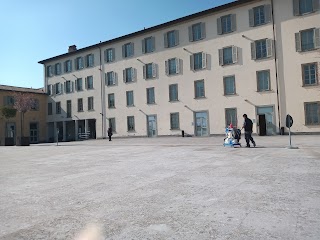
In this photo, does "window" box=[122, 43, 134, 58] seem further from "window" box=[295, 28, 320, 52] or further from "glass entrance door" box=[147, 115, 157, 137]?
"window" box=[295, 28, 320, 52]

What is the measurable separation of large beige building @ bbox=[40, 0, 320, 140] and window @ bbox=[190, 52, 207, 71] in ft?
0.35

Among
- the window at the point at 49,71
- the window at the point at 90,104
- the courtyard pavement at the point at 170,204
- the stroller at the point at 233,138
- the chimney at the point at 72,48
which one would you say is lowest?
the courtyard pavement at the point at 170,204

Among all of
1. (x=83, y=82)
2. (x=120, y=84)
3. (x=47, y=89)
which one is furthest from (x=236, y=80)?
(x=47, y=89)

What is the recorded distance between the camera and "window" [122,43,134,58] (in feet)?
121

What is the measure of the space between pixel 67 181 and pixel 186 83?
1012 inches

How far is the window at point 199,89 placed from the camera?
3125 cm

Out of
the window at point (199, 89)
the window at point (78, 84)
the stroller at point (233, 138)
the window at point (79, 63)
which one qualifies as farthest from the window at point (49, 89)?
the stroller at point (233, 138)

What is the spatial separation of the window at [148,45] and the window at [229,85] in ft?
33.7

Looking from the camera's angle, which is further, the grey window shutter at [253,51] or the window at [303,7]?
the grey window shutter at [253,51]

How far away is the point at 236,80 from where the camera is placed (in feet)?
94.6

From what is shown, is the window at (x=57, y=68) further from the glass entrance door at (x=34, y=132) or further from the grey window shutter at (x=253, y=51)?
the grey window shutter at (x=253, y=51)

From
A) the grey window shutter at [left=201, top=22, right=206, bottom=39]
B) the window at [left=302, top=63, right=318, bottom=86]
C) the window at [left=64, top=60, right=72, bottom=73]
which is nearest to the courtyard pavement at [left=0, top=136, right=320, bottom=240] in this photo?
the window at [left=302, top=63, right=318, bottom=86]

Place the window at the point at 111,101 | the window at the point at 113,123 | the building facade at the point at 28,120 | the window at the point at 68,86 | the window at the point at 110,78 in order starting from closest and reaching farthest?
1. the window at the point at 113,123
2. the window at the point at 110,78
3. the window at the point at 111,101
4. the building facade at the point at 28,120
5. the window at the point at 68,86

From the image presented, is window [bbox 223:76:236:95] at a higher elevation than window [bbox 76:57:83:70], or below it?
below
